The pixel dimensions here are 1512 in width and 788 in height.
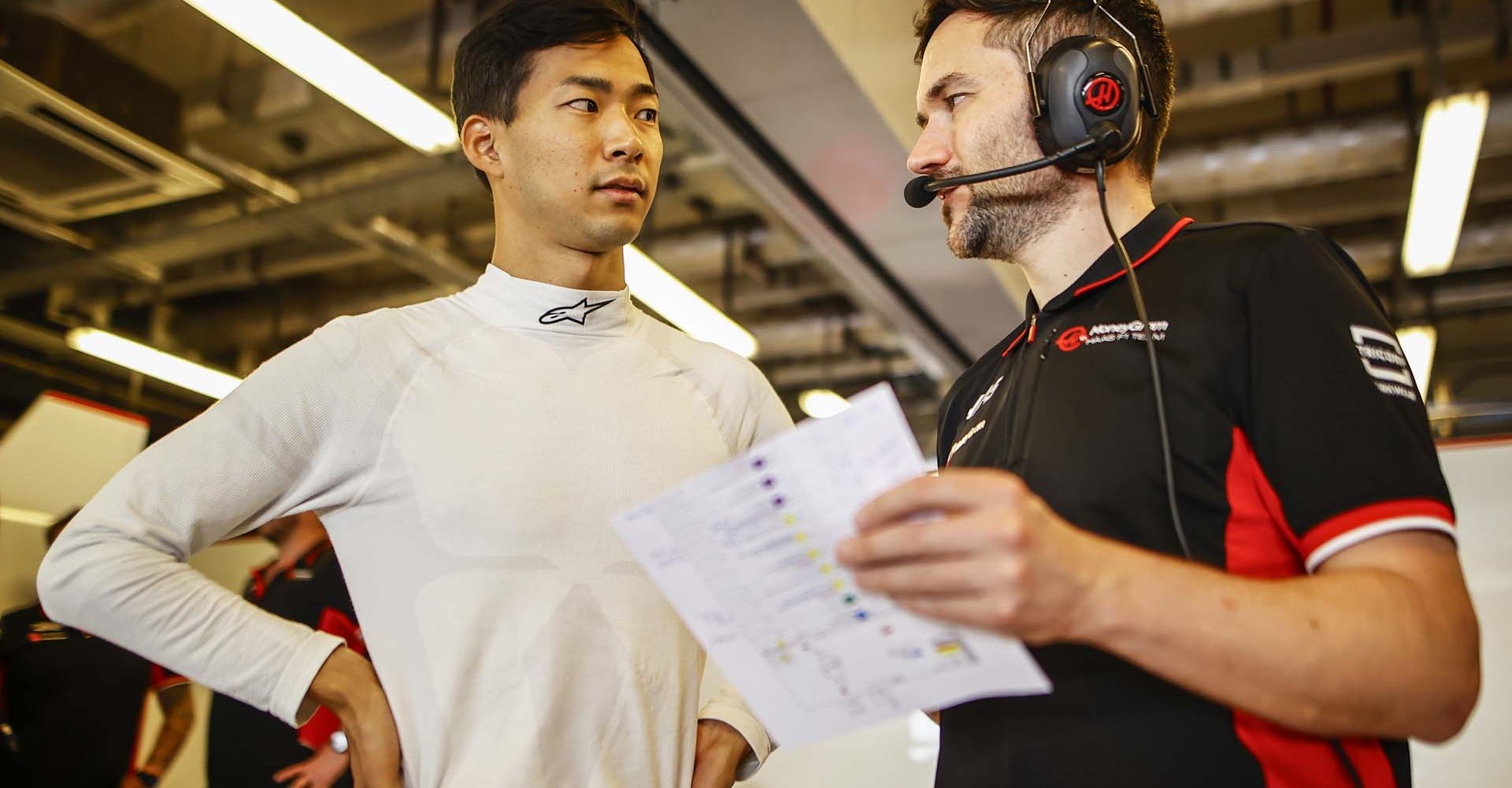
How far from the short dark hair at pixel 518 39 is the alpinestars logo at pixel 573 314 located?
0.28m

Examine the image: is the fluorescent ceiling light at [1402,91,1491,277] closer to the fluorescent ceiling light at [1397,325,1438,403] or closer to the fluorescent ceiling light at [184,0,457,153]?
the fluorescent ceiling light at [1397,325,1438,403]

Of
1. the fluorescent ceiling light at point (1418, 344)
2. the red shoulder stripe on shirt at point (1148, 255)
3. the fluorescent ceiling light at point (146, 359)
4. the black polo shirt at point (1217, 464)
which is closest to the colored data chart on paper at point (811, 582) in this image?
the black polo shirt at point (1217, 464)

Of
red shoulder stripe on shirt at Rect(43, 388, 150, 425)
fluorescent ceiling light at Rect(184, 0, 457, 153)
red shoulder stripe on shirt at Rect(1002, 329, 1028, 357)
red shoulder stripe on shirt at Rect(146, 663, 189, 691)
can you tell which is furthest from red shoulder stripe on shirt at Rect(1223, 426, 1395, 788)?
red shoulder stripe on shirt at Rect(43, 388, 150, 425)

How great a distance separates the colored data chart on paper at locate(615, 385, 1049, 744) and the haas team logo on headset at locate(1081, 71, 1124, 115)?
0.59 meters

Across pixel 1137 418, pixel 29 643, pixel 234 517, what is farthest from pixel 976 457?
pixel 29 643

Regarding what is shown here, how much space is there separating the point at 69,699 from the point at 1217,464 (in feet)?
12.6

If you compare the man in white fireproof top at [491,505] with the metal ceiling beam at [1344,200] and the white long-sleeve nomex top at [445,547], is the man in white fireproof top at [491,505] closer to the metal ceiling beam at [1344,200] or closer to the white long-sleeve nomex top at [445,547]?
the white long-sleeve nomex top at [445,547]

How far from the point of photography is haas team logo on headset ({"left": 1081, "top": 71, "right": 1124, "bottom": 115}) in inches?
43.6

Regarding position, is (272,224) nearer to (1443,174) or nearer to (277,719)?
(277,719)

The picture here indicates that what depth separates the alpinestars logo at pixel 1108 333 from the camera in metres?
0.95

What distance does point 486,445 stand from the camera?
1.27 m

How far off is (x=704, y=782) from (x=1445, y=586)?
841 mm

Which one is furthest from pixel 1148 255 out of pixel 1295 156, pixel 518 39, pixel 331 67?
pixel 1295 156

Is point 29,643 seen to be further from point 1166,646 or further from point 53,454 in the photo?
point 1166,646
